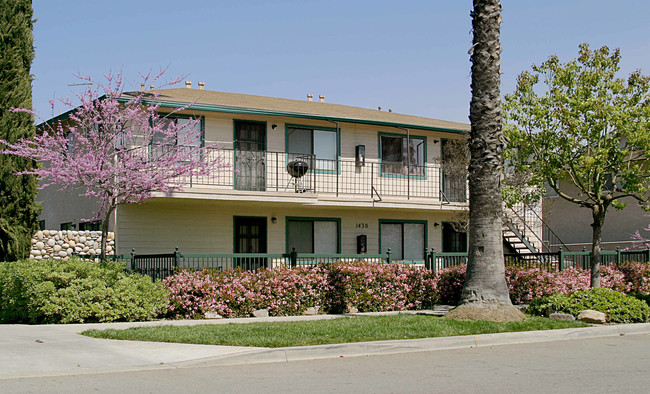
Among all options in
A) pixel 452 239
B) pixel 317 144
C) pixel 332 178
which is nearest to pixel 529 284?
pixel 452 239

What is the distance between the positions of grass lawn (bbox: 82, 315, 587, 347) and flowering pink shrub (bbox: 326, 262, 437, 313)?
2.22 metres

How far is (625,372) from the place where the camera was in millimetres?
8961

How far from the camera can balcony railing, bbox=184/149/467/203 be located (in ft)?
68.6

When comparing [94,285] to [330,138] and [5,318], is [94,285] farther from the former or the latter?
[330,138]

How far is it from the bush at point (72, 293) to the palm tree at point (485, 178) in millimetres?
6564

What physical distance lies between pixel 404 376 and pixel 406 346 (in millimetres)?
2423

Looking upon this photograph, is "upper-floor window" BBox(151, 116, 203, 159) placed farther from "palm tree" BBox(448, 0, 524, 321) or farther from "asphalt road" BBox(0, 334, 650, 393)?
"asphalt road" BBox(0, 334, 650, 393)

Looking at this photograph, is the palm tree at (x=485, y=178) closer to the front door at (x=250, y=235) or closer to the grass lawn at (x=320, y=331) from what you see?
the grass lawn at (x=320, y=331)

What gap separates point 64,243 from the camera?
19.1m

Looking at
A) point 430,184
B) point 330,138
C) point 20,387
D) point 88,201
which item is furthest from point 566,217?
point 20,387

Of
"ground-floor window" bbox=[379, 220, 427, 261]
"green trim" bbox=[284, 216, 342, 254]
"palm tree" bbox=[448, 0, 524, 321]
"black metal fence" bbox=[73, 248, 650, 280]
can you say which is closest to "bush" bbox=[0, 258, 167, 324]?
"black metal fence" bbox=[73, 248, 650, 280]

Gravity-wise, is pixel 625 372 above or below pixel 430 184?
below

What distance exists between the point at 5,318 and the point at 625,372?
11587 millimetres

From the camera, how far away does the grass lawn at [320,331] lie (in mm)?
11000
